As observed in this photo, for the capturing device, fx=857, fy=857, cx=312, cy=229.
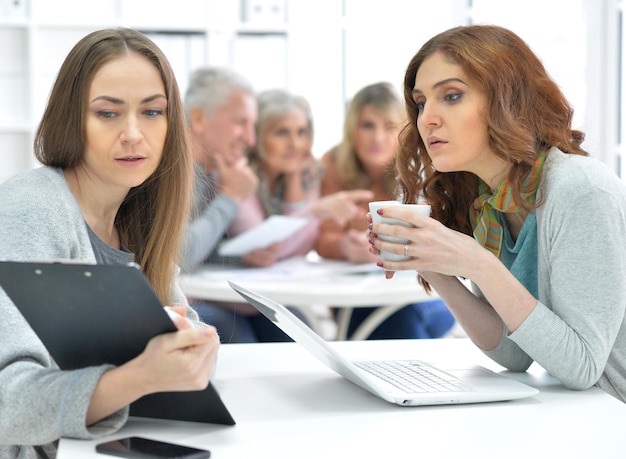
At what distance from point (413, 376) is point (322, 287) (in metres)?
1.79

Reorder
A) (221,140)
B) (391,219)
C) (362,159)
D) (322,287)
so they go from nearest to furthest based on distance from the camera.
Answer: (391,219)
(322,287)
(221,140)
(362,159)

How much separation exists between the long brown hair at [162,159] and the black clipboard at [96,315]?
0.43m

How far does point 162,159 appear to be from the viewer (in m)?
1.48

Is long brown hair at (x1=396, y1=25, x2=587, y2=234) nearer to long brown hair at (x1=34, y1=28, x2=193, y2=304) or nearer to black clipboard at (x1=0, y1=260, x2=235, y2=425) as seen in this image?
long brown hair at (x1=34, y1=28, x2=193, y2=304)

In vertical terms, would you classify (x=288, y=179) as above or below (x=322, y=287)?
above

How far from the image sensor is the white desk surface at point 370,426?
999 mm

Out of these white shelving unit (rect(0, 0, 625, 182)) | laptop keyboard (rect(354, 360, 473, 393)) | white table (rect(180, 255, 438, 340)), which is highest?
white shelving unit (rect(0, 0, 625, 182))

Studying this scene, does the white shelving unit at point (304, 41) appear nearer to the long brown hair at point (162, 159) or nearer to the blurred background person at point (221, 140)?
the blurred background person at point (221, 140)

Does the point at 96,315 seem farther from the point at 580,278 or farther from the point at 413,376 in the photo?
the point at 580,278

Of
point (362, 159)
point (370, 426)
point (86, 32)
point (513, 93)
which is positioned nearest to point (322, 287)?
point (362, 159)

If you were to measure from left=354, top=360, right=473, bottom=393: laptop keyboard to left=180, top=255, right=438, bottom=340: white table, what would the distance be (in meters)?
1.45

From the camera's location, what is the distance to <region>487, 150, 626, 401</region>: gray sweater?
129 cm

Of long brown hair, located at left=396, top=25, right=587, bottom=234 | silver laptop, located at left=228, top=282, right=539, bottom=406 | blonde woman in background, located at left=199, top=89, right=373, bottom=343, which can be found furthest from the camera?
blonde woman in background, located at left=199, top=89, right=373, bottom=343

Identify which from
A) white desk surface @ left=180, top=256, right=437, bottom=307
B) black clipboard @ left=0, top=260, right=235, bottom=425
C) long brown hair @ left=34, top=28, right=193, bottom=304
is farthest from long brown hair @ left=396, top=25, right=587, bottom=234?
white desk surface @ left=180, top=256, right=437, bottom=307
